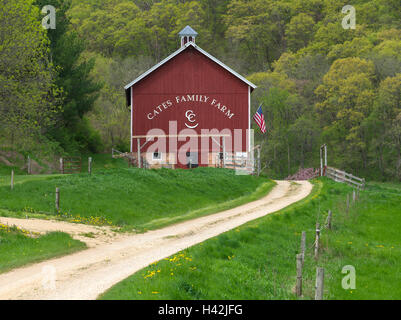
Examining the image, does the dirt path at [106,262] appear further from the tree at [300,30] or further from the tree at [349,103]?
the tree at [300,30]

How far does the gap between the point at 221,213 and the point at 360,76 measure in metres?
42.5

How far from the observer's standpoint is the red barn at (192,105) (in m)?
47.1

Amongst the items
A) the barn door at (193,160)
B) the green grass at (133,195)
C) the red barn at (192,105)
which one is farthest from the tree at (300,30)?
the green grass at (133,195)

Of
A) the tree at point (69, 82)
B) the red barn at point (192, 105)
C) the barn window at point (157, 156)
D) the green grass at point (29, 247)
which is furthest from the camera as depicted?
the tree at point (69, 82)

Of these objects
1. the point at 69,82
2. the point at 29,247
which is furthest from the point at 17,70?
the point at 69,82

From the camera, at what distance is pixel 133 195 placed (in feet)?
96.4

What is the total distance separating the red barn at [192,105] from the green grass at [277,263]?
17343 mm

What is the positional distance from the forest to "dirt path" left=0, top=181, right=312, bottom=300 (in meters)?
12.4

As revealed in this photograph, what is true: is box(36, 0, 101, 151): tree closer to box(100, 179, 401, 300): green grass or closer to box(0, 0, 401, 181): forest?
box(0, 0, 401, 181): forest

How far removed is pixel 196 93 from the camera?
155 feet

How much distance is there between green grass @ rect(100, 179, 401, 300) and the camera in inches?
578

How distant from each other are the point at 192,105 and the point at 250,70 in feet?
167
